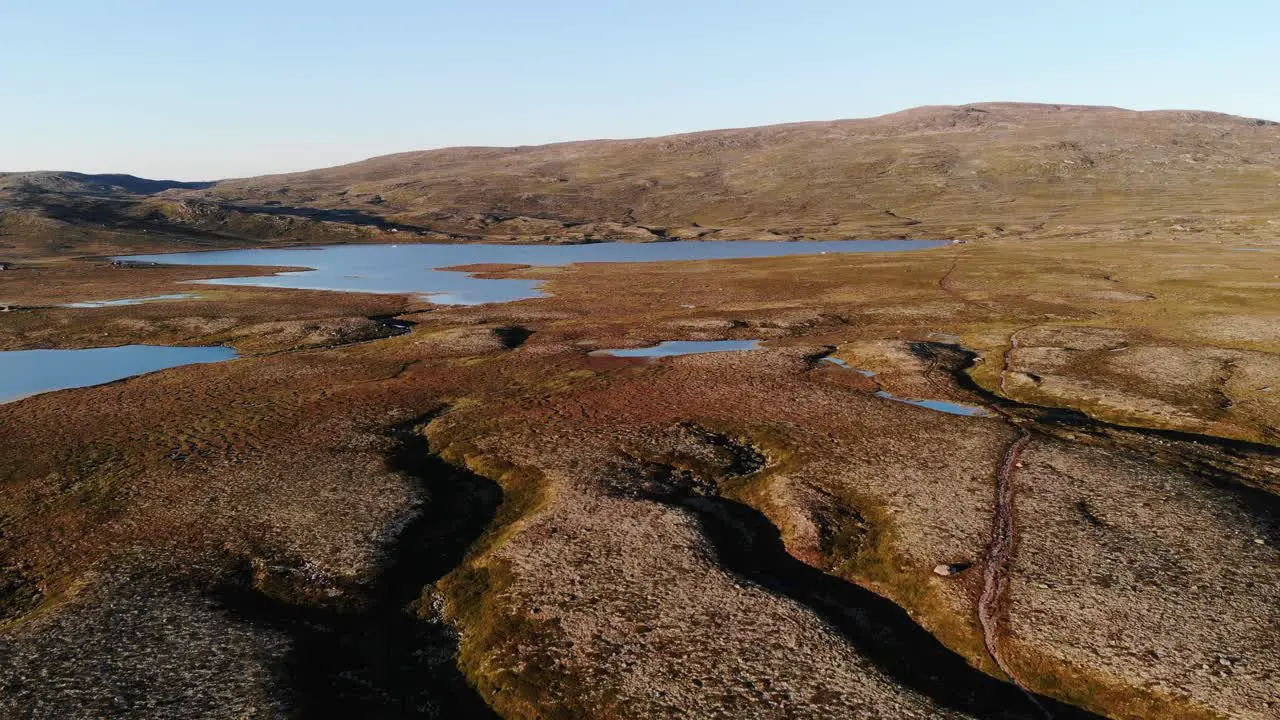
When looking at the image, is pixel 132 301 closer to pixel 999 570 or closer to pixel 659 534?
pixel 659 534

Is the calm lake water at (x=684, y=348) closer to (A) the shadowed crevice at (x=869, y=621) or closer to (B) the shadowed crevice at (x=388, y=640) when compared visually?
(A) the shadowed crevice at (x=869, y=621)

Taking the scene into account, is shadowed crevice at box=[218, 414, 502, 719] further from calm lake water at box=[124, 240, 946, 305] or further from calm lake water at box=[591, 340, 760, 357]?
calm lake water at box=[124, 240, 946, 305]

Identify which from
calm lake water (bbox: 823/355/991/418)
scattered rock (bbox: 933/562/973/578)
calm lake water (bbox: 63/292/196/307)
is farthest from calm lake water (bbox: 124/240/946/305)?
scattered rock (bbox: 933/562/973/578)

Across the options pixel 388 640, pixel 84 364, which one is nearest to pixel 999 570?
pixel 388 640

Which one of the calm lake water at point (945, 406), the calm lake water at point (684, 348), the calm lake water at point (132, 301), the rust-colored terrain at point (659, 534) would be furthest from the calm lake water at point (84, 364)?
the calm lake water at point (945, 406)

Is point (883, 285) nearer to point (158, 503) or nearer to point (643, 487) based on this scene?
point (643, 487)
